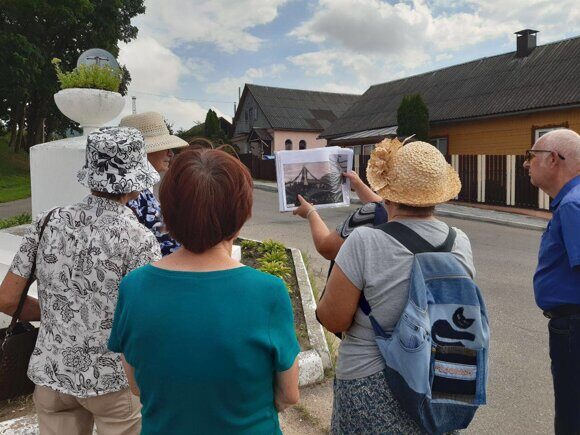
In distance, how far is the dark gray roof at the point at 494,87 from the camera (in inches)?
692

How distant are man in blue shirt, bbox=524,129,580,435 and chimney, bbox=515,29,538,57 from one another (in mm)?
21263

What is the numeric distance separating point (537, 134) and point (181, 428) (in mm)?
18976

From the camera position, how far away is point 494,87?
20547 mm

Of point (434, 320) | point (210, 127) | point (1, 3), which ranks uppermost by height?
point (1, 3)

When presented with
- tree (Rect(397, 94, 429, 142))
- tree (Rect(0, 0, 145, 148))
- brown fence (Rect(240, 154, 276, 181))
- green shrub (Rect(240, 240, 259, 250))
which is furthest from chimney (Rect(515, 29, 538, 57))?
tree (Rect(0, 0, 145, 148))

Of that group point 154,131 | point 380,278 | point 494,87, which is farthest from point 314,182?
point 494,87

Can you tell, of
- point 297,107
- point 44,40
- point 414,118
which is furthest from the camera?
point 297,107

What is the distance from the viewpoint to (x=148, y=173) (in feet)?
7.27

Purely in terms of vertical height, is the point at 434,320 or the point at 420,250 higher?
the point at 420,250

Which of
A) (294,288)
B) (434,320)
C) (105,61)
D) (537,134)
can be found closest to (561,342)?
(434,320)

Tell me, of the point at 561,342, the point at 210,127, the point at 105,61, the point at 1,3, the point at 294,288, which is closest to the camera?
the point at 561,342

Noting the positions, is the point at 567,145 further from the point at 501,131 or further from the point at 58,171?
the point at 501,131

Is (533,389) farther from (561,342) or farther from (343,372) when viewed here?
(343,372)

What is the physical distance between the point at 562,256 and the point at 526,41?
21.8 metres
